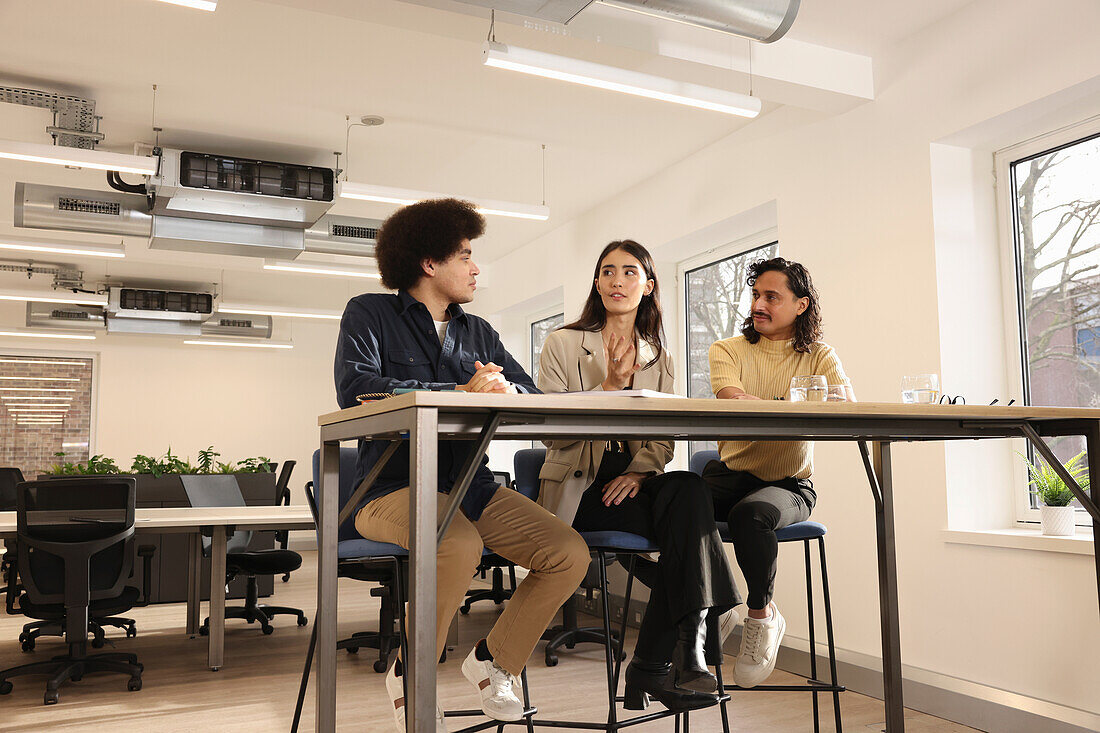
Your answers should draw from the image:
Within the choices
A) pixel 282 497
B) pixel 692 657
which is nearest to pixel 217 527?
pixel 692 657

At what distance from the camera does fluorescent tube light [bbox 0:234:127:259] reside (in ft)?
18.5

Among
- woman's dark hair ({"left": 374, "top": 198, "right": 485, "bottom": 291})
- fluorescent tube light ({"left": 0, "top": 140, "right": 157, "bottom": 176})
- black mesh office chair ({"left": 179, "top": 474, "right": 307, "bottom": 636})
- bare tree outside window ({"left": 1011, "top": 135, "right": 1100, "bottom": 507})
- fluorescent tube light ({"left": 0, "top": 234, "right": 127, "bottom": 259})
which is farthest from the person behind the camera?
fluorescent tube light ({"left": 0, "top": 234, "right": 127, "bottom": 259})

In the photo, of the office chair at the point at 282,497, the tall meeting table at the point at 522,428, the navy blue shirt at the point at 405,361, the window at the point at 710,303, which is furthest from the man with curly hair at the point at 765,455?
the office chair at the point at 282,497

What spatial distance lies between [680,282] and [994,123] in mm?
2761

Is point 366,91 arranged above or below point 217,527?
above

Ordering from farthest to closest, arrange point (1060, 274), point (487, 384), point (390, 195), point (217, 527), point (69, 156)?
1. point (390, 195)
2. point (69, 156)
3. point (217, 527)
4. point (1060, 274)
5. point (487, 384)

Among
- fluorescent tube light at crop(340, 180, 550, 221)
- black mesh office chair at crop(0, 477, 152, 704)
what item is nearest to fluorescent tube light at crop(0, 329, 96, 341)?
fluorescent tube light at crop(340, 180, 550, 221)

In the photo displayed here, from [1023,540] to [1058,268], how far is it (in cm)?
108

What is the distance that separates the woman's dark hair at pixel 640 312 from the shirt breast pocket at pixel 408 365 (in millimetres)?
578

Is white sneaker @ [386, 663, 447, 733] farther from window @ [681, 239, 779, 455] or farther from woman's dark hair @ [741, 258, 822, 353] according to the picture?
window @ [681, 239, 779, 455]

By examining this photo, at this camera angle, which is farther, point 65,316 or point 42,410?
point 42,410

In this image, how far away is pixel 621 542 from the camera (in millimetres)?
2215

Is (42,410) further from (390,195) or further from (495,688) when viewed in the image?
(495,688)

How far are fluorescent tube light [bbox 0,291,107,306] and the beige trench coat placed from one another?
286 inches
